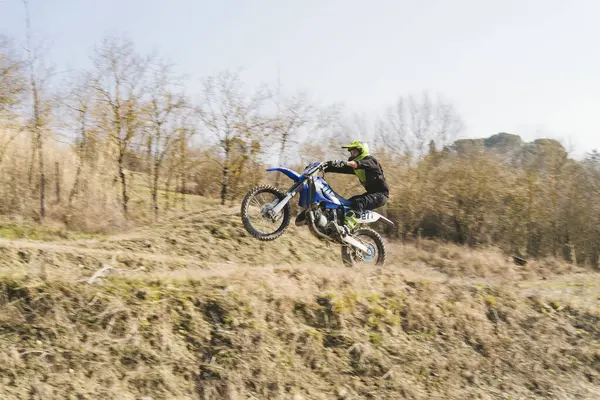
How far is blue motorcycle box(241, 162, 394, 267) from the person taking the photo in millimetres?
8969

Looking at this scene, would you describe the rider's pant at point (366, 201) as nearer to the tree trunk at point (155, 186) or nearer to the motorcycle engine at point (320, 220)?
the motorcycle engine at point (320, 220)

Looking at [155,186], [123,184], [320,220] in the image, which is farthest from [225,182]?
[320,220]

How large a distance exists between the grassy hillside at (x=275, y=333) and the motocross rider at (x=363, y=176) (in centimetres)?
111

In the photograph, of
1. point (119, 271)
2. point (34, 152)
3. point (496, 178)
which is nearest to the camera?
point (119, 271)

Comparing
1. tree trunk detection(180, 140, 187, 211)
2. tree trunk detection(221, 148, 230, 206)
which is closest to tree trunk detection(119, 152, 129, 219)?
tree trunk detection(180, 140, 187, 211)

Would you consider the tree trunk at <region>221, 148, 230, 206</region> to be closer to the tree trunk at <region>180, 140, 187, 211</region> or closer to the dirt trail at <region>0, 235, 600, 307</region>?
the tree trunk at <region>180, 140, 187, 211</region>

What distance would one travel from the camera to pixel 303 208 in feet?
30.1

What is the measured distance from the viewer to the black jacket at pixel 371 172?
942 cm

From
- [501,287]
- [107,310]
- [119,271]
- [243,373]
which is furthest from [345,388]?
[501,287]

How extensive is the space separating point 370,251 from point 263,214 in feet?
8.44

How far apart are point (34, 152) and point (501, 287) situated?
598 inches

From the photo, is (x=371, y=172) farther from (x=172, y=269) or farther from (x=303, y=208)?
(x=172, y=269)

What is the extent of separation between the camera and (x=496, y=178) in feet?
78.8

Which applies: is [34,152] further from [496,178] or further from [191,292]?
[496,178]
